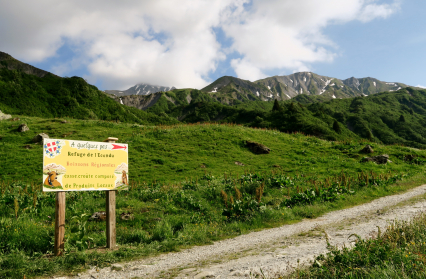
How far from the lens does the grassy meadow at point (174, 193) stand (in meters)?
7.52

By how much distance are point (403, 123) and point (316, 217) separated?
219 meters

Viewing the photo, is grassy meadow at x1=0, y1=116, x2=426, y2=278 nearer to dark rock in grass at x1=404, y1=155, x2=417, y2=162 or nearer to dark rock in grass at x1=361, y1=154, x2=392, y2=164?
dark rock in grass at x1=404, y1=155, x2=417, y2=162

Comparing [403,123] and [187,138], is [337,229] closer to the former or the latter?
[187,138]

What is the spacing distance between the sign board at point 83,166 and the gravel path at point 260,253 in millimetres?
2833

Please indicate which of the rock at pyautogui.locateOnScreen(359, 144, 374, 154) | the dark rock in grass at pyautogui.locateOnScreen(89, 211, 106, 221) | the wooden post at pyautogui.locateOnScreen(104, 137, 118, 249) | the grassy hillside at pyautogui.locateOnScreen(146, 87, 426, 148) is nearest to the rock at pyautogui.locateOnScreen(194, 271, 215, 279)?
the wooden post at pyautogui.locateOnScreen(104, 137, 118, 249)

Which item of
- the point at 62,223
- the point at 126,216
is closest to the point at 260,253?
the point at 62,223

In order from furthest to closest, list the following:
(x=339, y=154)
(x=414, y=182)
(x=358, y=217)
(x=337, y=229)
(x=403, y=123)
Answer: (x=403, y=123)
(x=339, y=154)
(x=414, y=182)
(x=358, y=217)
(x=337, y=229)

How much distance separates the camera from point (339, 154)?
101ft

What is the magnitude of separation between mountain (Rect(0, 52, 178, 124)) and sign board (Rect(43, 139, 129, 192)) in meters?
99.2

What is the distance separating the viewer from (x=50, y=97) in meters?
114

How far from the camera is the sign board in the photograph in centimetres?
716

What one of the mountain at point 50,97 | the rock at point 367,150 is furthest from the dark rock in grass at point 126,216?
the mountain at point 50,97

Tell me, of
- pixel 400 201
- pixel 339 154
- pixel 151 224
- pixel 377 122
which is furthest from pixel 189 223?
pixel 377 122

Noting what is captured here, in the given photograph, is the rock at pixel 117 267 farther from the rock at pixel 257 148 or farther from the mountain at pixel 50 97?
the mountain at pixel 50 97
